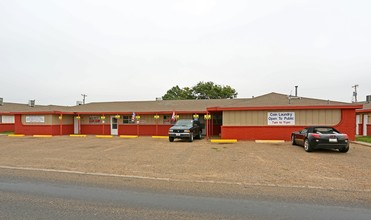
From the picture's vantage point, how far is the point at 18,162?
9852 millimetres

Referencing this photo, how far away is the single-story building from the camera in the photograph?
58.1 ft

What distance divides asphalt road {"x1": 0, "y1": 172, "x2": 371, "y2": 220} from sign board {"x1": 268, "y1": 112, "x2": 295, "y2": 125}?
45.7 ft

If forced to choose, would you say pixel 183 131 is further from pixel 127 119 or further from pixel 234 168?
pixel 234 168

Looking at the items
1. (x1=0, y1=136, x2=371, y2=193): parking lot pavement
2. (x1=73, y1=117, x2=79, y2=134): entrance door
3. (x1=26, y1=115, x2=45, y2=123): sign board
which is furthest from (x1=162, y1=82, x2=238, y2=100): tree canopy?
(x1=0, y1=136, x2=371, y2=193): parking lot pavement

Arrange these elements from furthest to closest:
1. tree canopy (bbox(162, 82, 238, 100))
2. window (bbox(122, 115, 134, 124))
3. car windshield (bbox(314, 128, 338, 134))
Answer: tree canopy (bbox(162, 82, 238, 100)) < window (bbox(122, 115, 134, 124)) < car windshield (bbox(314, 128, 338, 134))

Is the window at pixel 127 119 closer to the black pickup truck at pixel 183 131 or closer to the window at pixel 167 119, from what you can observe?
the window at pixel 167 119

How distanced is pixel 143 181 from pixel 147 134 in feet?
59.3

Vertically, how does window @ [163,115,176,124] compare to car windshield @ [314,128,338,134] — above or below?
above

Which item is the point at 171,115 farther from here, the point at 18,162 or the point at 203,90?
the point at 203,90

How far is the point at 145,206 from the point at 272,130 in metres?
15.4

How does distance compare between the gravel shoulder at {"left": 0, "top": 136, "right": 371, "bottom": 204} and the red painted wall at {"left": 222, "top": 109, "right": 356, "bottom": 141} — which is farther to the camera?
the red painted wall at {"left": 222, "top": 109, "right": 356, "bottom": 141}

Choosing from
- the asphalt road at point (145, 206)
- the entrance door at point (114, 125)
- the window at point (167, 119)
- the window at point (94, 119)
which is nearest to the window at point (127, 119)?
the entrance door at point (114, 125)

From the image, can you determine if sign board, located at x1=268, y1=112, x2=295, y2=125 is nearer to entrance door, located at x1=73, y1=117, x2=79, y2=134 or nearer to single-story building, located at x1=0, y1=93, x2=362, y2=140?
single-story building, located at x1=0, y1=93, x2=362, y2=140

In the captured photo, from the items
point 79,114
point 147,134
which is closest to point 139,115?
point 147,134
